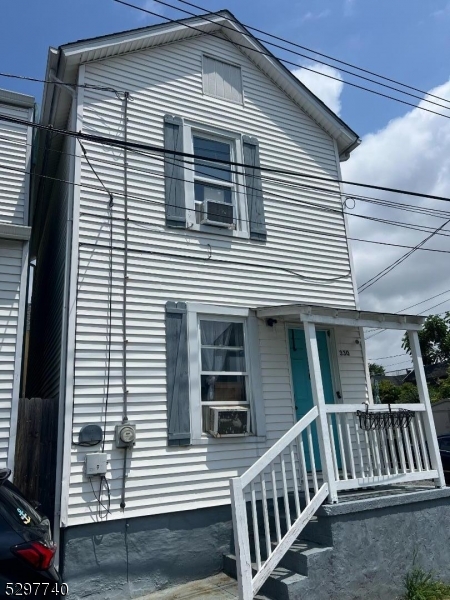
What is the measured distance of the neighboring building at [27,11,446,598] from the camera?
5.99m

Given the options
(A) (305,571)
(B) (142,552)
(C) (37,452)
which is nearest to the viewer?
(A) (305,571)

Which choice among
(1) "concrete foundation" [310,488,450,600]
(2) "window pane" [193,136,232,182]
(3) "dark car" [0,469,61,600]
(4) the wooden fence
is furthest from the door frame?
(3) "dark car" [0,469,61,600]

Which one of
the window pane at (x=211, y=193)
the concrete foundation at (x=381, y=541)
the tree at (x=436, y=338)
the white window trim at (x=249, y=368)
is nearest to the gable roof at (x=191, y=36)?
the window pane at (x=211, y=193)

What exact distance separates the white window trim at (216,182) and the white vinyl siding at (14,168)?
2304mm

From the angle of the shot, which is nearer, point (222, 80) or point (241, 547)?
point (241, 547)

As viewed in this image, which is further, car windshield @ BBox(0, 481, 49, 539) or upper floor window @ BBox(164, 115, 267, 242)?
upper floor window @ BBox(164, 115, 267, 242)

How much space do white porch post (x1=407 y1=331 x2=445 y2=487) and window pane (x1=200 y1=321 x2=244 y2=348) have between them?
101 inches

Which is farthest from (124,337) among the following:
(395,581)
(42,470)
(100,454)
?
(395,581)

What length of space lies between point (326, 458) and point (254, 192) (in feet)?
14.3

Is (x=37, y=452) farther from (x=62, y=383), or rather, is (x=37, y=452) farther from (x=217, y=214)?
(x=217, y=214)

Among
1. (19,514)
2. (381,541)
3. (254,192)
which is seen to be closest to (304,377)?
(381,541)

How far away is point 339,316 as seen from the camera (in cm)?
700

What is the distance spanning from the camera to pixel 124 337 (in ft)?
21.4

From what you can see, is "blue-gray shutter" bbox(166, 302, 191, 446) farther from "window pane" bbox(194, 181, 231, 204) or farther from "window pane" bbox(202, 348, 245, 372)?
"window pane" bbox(194, 181, 231, 204)
